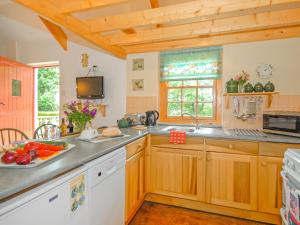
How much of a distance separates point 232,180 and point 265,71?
58.7 inches

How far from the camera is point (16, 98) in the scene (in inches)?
159

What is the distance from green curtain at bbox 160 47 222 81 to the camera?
2.73 meters

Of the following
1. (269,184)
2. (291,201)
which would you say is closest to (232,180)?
(269,184)

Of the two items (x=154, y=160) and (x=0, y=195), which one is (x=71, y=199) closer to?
(x=0, y=195)

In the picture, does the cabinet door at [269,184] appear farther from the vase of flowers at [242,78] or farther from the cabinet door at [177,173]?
the vase of flowers at [242,78]

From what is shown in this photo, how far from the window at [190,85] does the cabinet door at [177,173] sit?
0.87m

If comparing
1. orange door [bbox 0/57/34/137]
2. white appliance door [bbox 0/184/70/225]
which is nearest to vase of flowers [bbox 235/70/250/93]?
white appliance door [bbox 0/184/70/225]

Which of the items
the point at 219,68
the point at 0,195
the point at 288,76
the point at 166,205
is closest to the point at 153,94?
the point at 219,68

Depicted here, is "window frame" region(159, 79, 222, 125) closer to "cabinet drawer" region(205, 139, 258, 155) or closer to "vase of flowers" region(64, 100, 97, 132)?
"cabinet drawer" region(205, 139, 258, 155)

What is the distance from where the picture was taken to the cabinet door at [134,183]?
1821mm

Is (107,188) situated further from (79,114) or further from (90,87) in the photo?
(90,87)

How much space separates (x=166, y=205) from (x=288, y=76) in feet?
7.30

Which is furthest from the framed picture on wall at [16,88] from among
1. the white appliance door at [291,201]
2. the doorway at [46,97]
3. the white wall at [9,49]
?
the white appliance door at [291,201]

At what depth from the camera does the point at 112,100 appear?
3.45 metres
